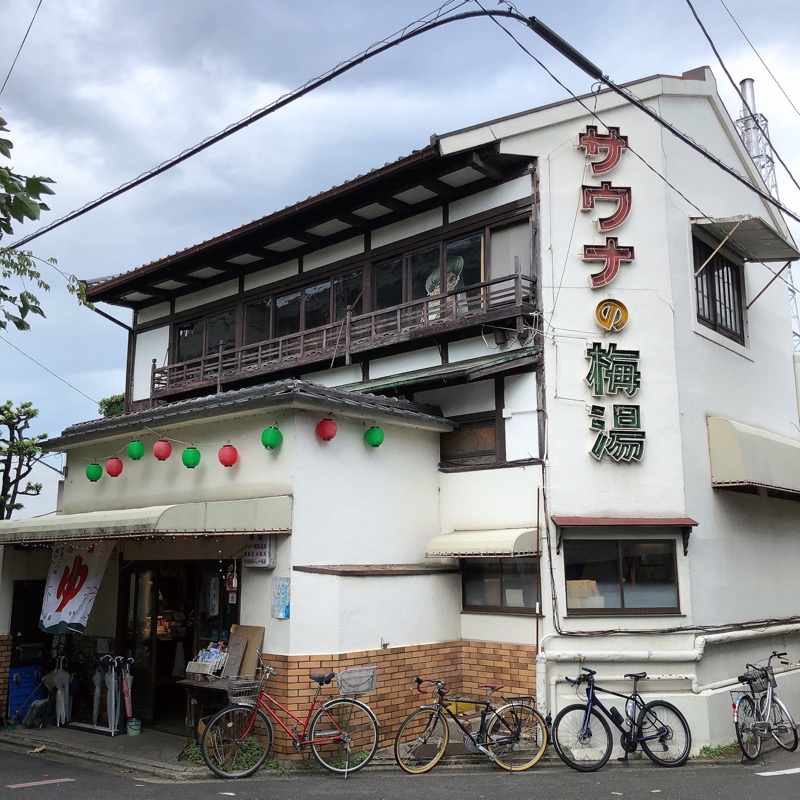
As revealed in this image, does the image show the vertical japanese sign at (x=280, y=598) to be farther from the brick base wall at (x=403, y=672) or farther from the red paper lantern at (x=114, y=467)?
the red paper lantern at (x=114, y=467)

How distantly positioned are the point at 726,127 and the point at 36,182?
42.6 feet

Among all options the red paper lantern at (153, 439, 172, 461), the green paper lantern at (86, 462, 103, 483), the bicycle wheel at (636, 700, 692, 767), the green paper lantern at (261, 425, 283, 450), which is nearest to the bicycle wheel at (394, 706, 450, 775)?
the bicycle wheel at (636, 700, 692, 767)

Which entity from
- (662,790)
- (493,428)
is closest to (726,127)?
(493,428)

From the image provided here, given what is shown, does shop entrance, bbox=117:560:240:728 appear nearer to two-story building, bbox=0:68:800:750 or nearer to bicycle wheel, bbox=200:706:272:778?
two-story building, bbox=0:68:800:750

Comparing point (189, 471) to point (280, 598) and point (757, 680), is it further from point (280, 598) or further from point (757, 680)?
point (757, 680)

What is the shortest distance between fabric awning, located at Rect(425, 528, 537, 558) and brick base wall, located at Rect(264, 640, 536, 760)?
142cm

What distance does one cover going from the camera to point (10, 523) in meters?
13.2

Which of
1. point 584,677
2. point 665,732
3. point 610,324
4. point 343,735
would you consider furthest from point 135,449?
point 665,732

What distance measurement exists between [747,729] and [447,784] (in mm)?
4284

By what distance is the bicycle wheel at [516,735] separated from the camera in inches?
408

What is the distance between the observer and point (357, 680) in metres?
10.7

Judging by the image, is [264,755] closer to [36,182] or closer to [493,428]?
[493,428]

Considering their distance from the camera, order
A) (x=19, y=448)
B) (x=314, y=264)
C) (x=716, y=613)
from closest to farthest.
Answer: (x=716, y=613) < (x=314, y=264) < (x=19, y=448)

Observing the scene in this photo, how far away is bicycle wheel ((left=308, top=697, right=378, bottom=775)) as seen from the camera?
395 inches
